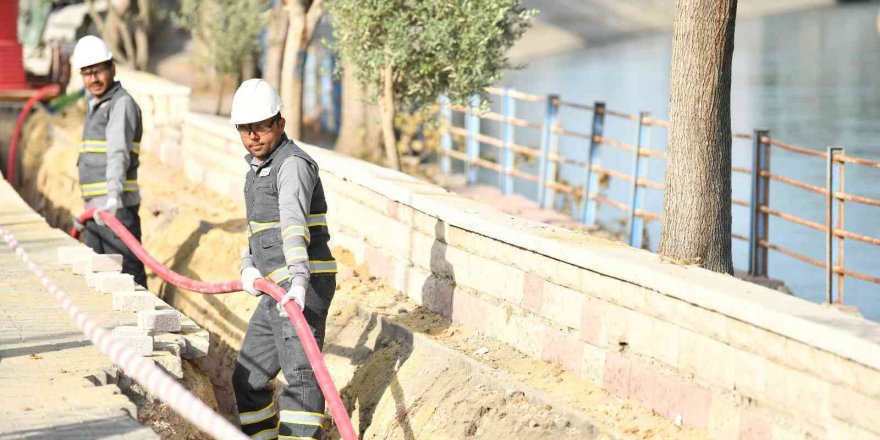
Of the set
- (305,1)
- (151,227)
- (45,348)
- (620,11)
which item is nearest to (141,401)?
(45,348)

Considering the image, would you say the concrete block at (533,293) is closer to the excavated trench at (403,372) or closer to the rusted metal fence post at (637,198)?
the excavated trench at (403,372)

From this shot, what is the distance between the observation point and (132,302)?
829cm

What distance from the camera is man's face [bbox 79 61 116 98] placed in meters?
9.75

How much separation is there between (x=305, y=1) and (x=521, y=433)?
842cm

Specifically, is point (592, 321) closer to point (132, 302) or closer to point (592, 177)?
point (132, 302)

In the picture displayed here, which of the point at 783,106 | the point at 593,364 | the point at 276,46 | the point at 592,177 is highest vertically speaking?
the point at 276,46

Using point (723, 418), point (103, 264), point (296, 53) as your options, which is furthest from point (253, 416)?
point (296, 53)

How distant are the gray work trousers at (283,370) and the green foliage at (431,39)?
4.93 m

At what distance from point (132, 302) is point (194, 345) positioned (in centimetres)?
85

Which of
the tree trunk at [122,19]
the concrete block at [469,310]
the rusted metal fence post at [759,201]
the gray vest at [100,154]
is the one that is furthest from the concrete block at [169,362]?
the tree trunk at [122,19]

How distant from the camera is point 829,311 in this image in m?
5.41

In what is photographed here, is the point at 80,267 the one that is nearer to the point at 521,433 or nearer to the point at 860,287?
the point at 521,433

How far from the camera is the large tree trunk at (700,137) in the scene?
751 cm

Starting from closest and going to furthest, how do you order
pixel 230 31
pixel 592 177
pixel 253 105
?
1. pixel 253 105
2. pixel 592 177
3. pixel 230 31
